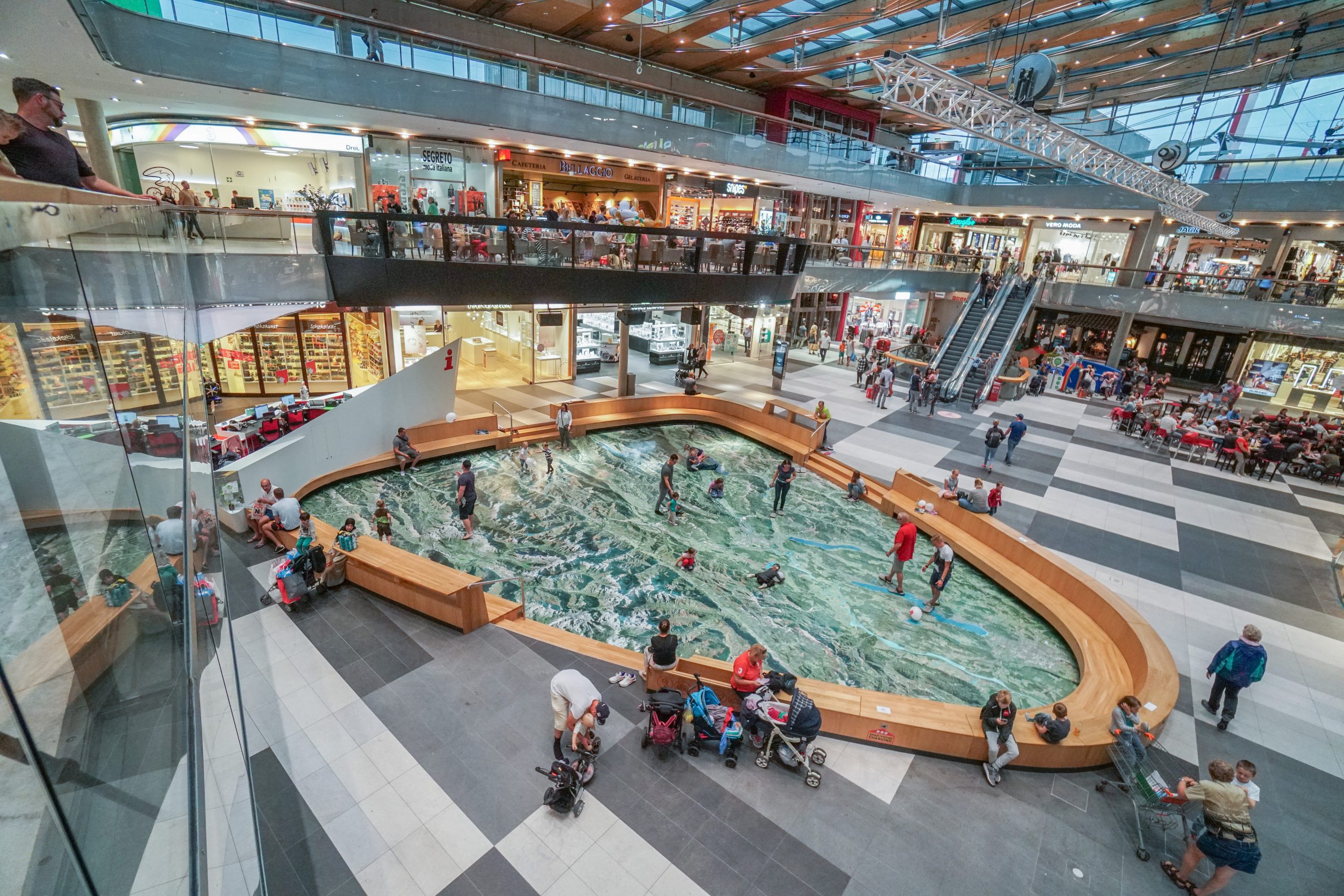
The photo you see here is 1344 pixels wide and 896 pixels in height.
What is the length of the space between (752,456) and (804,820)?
35.4 ft

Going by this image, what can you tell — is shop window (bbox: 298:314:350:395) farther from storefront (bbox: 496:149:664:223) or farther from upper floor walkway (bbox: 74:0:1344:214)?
storefront (bbox: 496:149:664:223)

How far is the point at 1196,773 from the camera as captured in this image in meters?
6.07

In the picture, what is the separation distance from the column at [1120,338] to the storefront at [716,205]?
15895 mm

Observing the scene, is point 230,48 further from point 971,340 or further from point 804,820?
point 971,340

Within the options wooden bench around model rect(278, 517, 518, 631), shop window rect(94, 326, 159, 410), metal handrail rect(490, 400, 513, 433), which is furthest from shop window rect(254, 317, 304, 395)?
shop window rect(94, 326, 159, 410)

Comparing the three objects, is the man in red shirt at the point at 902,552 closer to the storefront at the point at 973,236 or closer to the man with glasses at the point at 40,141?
the man with glasses at the point at 40,141

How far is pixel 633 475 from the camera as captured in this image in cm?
1374

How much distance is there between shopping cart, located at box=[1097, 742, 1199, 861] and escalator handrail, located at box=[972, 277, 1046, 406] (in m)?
16.2

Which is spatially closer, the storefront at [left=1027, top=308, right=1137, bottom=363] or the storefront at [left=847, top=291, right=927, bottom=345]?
the storefront at [left=1027, top=308, right=1137, bottom=363]

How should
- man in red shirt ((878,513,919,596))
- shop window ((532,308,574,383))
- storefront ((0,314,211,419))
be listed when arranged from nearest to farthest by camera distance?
1. storefront ((0,314,211,419))
2. man in red shirt ((878,513,919,596))
3. shop window ((532,308,574,383))

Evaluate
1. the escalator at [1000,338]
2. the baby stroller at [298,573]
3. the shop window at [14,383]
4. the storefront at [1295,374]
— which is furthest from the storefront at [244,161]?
the storefront at [1295,374]

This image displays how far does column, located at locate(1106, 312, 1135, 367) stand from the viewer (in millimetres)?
25219

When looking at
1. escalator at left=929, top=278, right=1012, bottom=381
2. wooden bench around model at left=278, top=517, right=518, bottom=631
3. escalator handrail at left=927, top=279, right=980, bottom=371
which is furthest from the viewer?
escalator handrail at left=927, top=279, right=980, bottom=371

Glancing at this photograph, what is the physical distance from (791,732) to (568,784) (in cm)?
223
